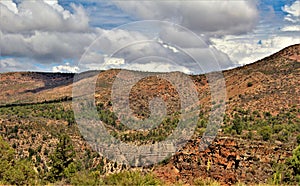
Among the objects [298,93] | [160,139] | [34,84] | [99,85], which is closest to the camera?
[160,139]

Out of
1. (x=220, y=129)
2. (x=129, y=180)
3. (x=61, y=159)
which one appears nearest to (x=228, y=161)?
(x=220, y=129)

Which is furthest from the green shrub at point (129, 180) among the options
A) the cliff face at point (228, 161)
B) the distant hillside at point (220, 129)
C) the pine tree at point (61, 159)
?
the pine tree at point (61, 159)

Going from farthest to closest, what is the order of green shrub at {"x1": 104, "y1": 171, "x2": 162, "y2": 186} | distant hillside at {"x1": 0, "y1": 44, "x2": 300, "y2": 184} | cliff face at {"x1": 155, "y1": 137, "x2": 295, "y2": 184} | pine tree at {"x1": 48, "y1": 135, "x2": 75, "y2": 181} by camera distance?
pine tree at {"x1": 48, "y1": 135, "x2": 75, "y2": 181} → distant hillside at {"x1": 0, "y1": 44, "x2": 300, "y2": 184} → cliff face at {"x1": 155, "y1": 137, "x2": 295, "y2": 184} → green shrub at {"x1": 104, "y1": 171, "x2": 162, "y2": 186}

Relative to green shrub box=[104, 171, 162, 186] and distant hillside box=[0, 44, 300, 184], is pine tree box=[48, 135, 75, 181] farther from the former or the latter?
green shrub box=[104, 171, 162, 186]

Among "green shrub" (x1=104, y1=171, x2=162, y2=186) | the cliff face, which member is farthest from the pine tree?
"green shrub" (x1=104, y1=171, x2=162, y2=186)

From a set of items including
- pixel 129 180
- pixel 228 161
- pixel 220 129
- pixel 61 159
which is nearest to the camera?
pixel 129 180

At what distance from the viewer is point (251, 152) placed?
136 ft

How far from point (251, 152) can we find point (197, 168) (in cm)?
584

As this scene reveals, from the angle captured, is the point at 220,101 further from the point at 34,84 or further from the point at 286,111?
the point at 34,84

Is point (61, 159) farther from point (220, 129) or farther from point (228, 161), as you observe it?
point (220, 129)

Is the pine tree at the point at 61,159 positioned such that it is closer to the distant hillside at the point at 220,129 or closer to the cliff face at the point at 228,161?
the distant hillside at the point at 220,129

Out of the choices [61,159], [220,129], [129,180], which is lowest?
[129,180]

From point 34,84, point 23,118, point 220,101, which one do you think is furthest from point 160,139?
point 34,84

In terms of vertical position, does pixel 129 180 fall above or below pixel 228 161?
below
